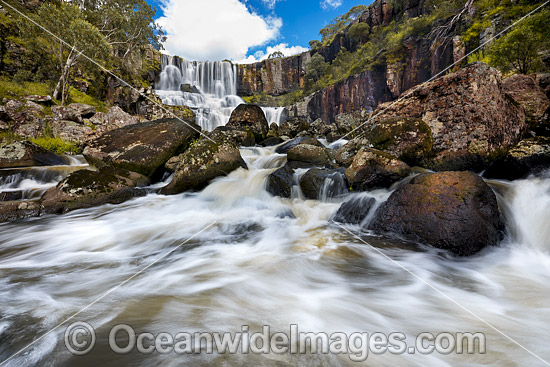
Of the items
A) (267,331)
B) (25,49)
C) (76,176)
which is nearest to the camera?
(267,331)

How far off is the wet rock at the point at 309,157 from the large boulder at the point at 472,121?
3063mm

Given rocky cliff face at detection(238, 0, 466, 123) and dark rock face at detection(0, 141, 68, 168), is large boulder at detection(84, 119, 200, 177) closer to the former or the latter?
dark rock face at detection(0, 141, 68, 168)

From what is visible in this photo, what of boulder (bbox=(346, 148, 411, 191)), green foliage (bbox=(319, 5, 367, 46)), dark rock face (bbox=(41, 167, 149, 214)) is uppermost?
green foliage (bbox=(319, 5, 367, 46))

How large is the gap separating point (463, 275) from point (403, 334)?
63.2 inches

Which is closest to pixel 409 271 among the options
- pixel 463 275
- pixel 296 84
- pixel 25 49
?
pixel 463 275

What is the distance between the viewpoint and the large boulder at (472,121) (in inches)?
213

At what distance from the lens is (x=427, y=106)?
663 cm

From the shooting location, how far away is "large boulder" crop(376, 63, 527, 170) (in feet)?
17.8

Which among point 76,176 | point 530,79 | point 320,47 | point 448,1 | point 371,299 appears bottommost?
point 371,299

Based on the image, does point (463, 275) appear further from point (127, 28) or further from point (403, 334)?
point (127, 28)

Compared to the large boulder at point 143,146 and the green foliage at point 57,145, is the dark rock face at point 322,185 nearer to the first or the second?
the large boulder at point 143,146

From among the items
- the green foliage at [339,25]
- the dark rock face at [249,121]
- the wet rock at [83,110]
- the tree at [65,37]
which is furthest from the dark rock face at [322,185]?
the green foliage at [339,25]

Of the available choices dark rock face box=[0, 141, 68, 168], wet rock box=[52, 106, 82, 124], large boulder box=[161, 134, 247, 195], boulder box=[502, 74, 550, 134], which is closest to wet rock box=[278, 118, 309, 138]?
large boulder box=[161, 134, 247, 195]

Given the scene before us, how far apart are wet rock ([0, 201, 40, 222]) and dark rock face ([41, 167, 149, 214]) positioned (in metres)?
0.15
